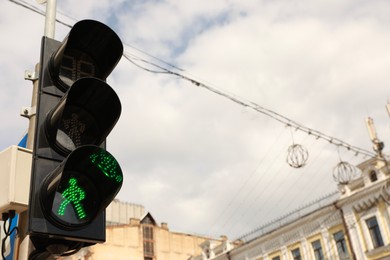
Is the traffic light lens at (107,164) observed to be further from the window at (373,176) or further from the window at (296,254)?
the window at (296,254)

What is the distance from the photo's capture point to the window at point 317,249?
26594 mm

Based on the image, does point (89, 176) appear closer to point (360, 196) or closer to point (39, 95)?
point (39, 95)

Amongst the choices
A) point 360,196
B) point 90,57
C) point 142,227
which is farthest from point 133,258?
point 90,57

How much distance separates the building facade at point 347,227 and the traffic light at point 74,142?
22.7m

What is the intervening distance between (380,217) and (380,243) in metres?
1.33

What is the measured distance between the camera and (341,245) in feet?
83.8

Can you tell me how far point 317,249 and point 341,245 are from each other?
66.1 inches

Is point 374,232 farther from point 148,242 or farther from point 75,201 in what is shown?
point 75,201

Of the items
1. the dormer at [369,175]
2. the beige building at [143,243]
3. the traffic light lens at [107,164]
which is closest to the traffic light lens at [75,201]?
the traffic light lens at [107,164]

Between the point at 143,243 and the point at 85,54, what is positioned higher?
the point at 143,243

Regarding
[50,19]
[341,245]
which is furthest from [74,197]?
[341,245]

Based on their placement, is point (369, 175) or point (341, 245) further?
point (341, 245)

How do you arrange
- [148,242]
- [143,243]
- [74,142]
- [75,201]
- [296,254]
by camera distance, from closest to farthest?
[75,201] < [74,142] < [296,254] < [143,243] < [148,242]

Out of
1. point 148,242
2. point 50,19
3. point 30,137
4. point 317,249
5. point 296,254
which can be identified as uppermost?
point 148,242
